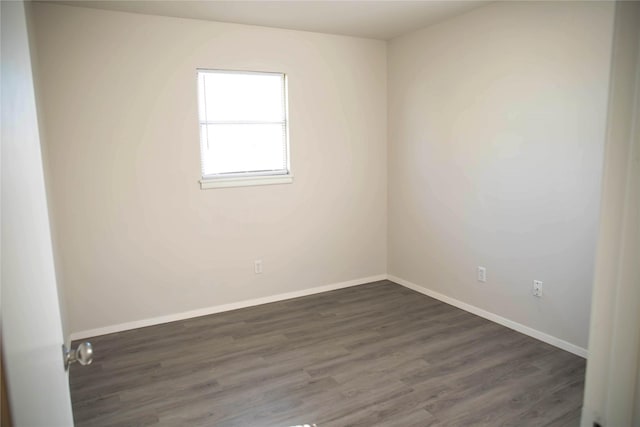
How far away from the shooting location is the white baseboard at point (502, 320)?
3.10 metres

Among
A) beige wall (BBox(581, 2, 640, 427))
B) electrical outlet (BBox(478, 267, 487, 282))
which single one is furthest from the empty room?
beige wall (BBox(581, 2, 640, 427))

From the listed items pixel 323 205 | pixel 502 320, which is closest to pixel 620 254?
pixel 502 320

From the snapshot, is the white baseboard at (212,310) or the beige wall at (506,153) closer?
the beige wall at (506,153)

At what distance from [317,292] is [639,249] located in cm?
405

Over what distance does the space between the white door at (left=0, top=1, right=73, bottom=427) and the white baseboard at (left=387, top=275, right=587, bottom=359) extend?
10.4 ft

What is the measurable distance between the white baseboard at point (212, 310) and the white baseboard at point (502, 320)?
509mm

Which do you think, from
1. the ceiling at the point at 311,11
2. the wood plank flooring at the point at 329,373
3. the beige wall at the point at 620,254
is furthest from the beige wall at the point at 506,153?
the beige wall at the point at 620,254

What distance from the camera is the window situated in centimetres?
389

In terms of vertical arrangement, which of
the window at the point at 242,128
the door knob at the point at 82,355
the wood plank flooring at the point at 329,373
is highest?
the window at the point at 242,128

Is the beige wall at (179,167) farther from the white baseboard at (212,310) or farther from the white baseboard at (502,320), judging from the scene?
the white baseboard at (502,320)

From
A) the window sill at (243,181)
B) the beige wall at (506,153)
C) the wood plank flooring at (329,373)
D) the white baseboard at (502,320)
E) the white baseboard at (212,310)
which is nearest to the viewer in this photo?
the wood plank flooring at (329,373)

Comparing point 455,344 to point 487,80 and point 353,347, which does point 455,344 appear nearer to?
point 353,347

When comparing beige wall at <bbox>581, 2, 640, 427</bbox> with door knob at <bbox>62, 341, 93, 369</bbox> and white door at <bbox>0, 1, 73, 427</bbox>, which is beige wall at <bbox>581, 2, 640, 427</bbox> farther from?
door knob at <bbox>62, 341, 93, 369</bbox>

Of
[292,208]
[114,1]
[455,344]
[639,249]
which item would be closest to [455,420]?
[455,344]
